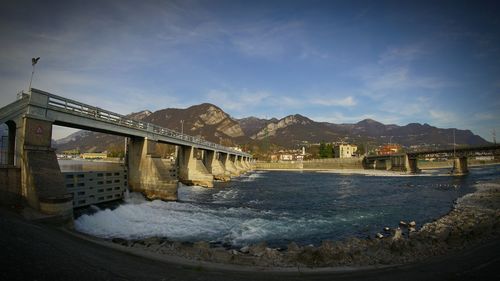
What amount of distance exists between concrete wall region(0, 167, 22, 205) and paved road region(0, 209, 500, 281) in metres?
6.95

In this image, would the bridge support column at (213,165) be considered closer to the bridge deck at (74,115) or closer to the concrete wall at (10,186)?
the bridge deck at (74,115)

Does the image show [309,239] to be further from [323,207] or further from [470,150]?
[470,150]

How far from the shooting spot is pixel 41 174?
56.8 ft

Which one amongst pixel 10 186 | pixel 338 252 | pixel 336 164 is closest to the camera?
pixel 338 252

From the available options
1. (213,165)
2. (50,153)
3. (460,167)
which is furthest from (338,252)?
(460,167)

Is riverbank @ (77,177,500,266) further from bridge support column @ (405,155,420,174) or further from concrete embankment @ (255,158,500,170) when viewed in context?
concrete embankment @ (255,158,500,170)

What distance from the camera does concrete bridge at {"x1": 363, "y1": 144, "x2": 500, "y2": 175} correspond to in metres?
95.1

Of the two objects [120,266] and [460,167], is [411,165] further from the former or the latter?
[120,266]

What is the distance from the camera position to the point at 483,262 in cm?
1083

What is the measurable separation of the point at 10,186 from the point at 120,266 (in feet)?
39.0

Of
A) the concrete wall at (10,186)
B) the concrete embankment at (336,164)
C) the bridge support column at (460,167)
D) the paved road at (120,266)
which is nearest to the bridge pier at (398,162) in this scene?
the concrete embankment at (336,164)

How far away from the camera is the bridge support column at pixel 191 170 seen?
176 feet

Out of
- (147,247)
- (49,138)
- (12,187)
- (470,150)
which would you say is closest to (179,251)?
(147,247)

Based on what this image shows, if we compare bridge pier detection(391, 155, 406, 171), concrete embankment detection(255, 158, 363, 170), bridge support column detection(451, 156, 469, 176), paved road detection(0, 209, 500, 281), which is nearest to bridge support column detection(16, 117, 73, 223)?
paved road detection(0, 209, 500, 281)
